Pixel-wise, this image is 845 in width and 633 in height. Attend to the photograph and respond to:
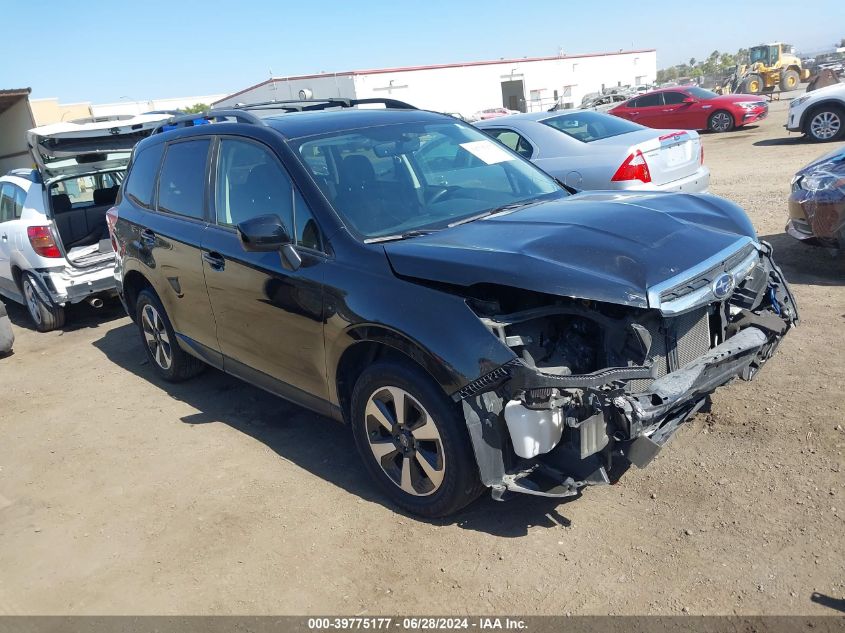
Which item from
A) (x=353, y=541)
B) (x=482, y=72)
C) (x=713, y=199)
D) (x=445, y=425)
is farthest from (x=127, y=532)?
(x=482, y=72)

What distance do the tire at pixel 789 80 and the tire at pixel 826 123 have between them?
23.1m

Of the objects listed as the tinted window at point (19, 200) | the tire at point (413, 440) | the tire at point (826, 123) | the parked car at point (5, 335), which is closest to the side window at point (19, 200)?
the tinted window at point (19, 200)

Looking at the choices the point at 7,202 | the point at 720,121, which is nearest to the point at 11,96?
the point at 7,202

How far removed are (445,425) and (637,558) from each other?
1026mm

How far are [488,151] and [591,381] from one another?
7.22ft

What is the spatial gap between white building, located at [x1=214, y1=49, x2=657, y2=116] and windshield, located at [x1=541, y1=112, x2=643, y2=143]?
2835cm

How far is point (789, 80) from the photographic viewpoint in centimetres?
3678

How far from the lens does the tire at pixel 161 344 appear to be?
5582mm

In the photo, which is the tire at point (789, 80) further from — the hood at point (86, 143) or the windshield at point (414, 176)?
the windshield at point (414, 176)

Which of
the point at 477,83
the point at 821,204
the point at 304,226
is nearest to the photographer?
the point at 304,226

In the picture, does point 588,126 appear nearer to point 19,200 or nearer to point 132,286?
point 132,286

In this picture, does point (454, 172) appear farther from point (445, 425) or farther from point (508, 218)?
point (445, 425)

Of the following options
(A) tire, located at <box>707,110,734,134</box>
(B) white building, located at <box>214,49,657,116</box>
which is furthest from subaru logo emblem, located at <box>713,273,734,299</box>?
(B) white building, located at <box>214,49,657,116</box>

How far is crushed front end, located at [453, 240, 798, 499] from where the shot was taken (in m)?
3.01
